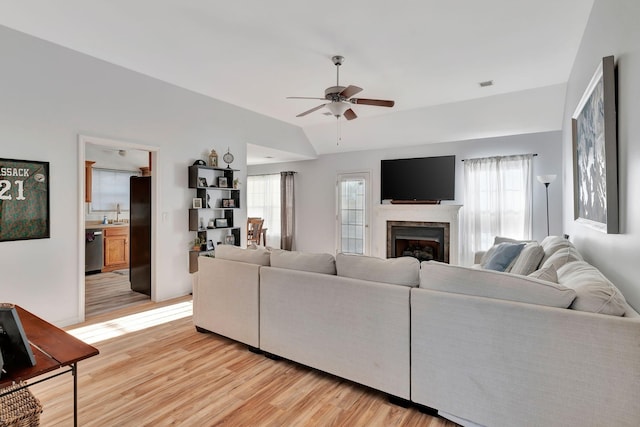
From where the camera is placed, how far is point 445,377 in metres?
1.84

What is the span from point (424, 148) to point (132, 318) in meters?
5.44

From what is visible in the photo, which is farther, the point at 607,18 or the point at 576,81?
the point at 576,81

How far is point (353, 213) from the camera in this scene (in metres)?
7.05

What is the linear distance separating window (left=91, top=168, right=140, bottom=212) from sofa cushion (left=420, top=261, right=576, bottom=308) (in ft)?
23.8

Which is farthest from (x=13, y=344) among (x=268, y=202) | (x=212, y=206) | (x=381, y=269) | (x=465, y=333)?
(x=268, y=202)

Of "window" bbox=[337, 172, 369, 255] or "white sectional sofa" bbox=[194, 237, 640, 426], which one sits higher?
"window" bbox=[337, 172, 369, 255]

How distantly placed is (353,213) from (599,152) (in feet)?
16.8

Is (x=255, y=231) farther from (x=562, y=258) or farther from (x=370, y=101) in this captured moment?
(x=562, y=258)

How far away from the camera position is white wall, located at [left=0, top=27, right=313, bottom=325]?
122 inches

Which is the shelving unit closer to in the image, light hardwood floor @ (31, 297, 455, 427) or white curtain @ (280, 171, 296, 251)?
light hardwood floor @ (31, 297, 455, 427)

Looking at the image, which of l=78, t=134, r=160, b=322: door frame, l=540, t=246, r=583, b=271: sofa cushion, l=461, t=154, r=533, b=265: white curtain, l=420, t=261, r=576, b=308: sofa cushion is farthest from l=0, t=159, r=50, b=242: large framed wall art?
l=461, t=154, r=533, b=265: white curtain

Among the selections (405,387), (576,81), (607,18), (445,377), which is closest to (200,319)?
(405,387)

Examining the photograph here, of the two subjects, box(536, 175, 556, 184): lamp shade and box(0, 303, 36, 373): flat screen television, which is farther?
box(536, 175, 556, 184): lamp shade

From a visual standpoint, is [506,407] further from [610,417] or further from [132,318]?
[132,318]
